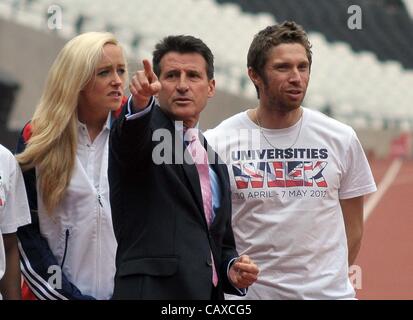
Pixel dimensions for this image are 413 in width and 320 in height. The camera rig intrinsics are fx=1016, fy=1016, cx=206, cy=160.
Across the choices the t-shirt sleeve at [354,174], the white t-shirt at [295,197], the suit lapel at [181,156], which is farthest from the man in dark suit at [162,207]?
the t-shirt sleeve at [354,174]

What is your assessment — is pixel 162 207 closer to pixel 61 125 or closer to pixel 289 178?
pixel 61 125

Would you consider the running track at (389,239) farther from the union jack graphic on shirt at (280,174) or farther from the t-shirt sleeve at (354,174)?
the union jack graphic on shirt at (280,174)

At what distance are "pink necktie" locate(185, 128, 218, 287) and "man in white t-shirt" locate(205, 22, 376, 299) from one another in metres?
0.45

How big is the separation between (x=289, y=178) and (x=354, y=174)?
0.79 feet

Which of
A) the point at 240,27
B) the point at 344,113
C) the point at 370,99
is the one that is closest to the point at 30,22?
the point at 240,27

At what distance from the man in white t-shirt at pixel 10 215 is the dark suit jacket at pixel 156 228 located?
14.3 inches

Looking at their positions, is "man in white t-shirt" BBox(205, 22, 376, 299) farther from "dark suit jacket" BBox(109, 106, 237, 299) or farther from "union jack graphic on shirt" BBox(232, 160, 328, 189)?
"dark suit jacket" BBox(109, 106, 237, 299)

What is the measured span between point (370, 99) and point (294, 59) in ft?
45.4

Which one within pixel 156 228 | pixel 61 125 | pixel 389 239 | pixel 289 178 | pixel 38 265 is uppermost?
pixel 61 125

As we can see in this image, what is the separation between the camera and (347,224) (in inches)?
139

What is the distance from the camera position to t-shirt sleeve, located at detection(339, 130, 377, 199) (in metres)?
3.34

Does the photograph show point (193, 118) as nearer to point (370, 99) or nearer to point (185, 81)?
point (185, 81)

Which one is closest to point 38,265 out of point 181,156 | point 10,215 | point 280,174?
point 10,215

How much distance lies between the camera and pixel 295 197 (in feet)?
10.6
